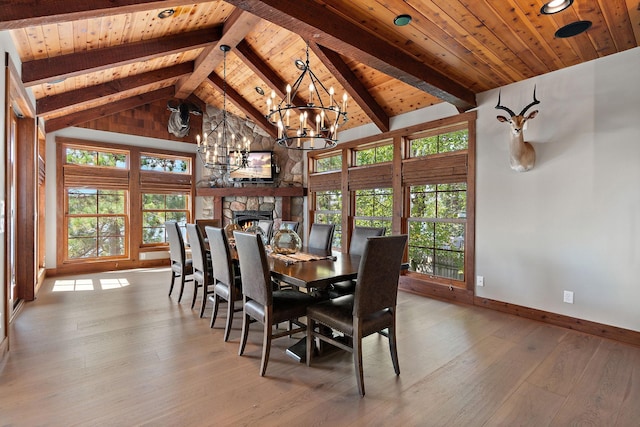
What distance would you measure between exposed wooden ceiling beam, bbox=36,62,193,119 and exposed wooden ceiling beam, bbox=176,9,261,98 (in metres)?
0.29

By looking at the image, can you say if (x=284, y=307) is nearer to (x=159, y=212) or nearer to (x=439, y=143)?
(x=439, y=143)

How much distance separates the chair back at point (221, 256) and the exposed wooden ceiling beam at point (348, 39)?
189cm

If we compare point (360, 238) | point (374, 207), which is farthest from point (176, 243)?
point (374, 207)

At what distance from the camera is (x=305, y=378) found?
2387 mm

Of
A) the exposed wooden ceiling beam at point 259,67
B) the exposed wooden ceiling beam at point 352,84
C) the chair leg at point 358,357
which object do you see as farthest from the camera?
the exposed wooden ceiling beam at point 259,67

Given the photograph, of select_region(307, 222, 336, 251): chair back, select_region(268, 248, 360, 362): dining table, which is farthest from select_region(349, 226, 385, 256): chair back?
select_region(307, 222, 336, 251): chair back

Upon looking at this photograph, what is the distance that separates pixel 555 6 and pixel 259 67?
384 cm

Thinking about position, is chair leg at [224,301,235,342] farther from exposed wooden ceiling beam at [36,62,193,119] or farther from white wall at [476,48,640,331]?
exposed wooden ceiling beam at [36,62,193,119]

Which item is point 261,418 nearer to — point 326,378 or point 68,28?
point 326,378

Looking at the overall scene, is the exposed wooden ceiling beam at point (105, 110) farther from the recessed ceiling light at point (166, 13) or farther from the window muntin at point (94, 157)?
the recessed ceiling light at point (166, 13)

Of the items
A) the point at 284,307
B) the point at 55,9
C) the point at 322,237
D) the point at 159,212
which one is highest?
the point at 55,9

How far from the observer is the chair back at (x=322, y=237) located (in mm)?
3990

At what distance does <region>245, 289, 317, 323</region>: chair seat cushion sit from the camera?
2.53m

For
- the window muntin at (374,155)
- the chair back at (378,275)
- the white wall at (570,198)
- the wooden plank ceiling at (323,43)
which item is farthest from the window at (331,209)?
the chair back at (378,275)
